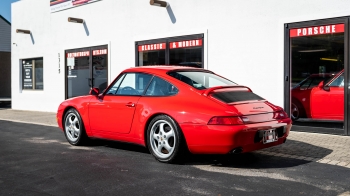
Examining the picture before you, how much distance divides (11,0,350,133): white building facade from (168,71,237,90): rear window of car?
3.34 metres

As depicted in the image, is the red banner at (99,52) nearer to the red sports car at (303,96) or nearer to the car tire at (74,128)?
the car tire at (74,128)

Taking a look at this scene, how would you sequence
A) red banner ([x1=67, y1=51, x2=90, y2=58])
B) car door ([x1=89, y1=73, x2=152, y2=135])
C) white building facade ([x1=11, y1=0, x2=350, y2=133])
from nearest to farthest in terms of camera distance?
1. car door ([x1=89, y1=73, x2=152, y2=135])
2. white building facade ([x1=11, y1=0, x2=350, y2=133])
3. red banner ([x1=67, y1=51, x2=90, y2=58])

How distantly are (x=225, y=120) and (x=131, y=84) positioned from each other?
6.32 ft

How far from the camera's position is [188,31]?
11195 millimetres

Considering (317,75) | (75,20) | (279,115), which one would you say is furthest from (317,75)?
(75,20)

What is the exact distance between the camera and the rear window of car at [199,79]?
18.9 ft

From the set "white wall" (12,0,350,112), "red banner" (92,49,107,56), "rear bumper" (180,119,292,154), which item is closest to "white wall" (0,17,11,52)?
"white wall" (12,0,350,112)

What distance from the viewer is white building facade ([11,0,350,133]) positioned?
8.80m

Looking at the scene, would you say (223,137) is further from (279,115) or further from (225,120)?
(279,115)

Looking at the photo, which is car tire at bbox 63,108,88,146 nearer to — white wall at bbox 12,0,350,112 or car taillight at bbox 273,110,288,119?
car taillight at bbox 273,110,288,119

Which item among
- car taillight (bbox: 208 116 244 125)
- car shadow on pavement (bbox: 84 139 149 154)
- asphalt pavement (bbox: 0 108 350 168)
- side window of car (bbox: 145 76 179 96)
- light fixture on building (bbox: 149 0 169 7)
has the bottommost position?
car shadow on pavement (bbox: 84 139 149 154)

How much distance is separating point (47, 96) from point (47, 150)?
10.3 m

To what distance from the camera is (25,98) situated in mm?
→ 17938

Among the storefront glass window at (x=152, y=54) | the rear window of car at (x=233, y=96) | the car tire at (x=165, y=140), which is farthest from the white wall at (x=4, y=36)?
the rear window of car at (x=233, y=96)
